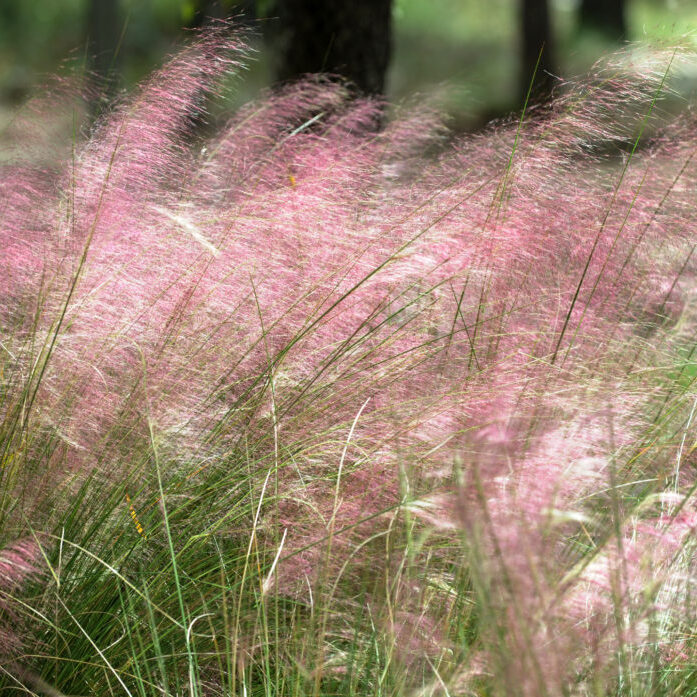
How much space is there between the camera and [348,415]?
1.89 m

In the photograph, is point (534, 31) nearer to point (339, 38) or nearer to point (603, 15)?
point (603, 15)

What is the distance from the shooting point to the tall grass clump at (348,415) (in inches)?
56.3

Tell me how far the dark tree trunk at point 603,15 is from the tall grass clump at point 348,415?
10447 mm

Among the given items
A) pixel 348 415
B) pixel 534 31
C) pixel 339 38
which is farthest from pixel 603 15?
pixel 348 415

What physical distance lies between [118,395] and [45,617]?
45 centimetres

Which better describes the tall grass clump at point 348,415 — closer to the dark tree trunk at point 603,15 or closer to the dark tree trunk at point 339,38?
the dark tree trunk at point 339,38

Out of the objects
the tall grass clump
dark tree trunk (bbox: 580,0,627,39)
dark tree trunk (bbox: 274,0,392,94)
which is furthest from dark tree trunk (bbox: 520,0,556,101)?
the tall grass clump

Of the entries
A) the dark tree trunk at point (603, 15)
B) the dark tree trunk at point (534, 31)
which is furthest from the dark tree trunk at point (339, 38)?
the dark tree trunk at point (603, 15)

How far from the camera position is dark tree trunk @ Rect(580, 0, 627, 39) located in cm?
1231

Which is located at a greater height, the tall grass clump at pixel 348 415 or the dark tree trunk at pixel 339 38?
the dark tree trunk at pixel 339 38

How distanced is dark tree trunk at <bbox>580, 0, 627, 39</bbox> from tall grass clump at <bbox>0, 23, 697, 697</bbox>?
10447 mm

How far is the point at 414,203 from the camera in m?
2.38

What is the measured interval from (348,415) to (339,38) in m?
2.89

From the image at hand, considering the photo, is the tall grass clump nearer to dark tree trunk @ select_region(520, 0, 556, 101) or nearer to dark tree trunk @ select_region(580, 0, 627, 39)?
dark tree trunk @ select_region(520, 0, 556, 101)
